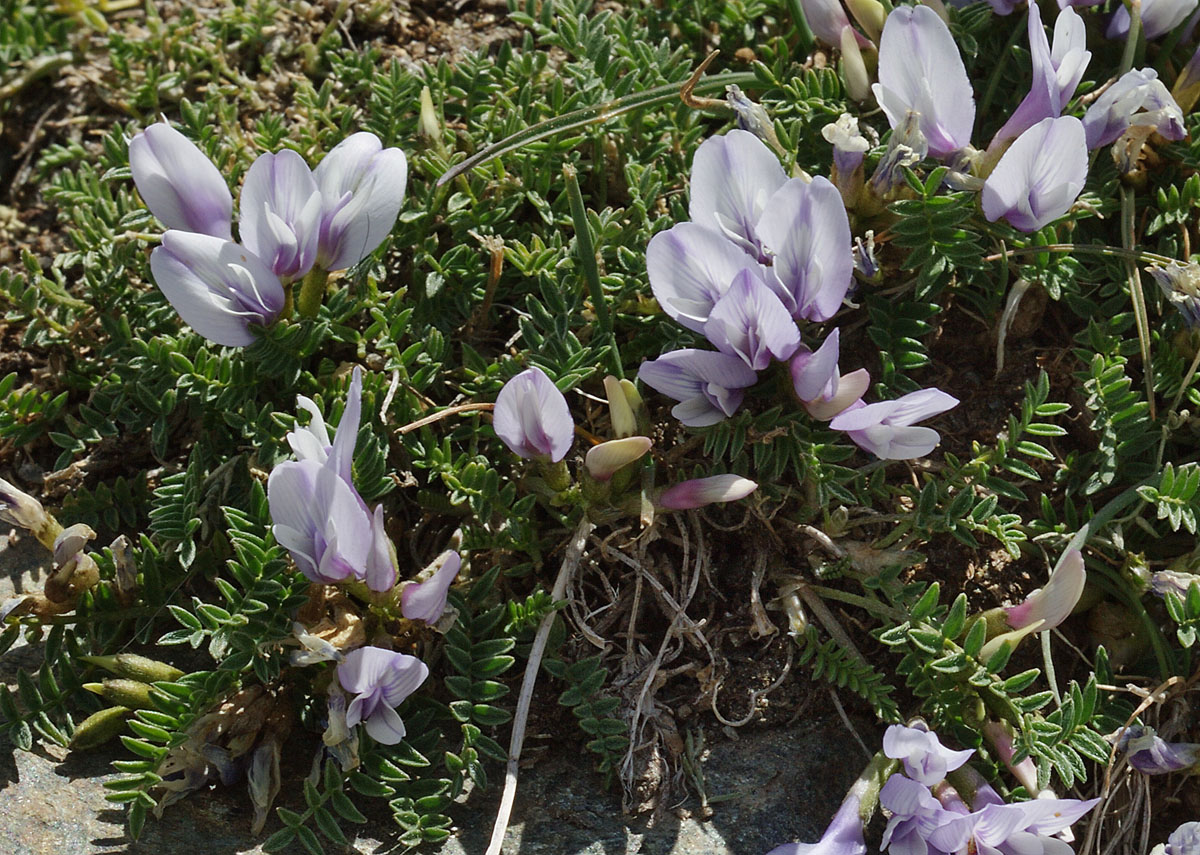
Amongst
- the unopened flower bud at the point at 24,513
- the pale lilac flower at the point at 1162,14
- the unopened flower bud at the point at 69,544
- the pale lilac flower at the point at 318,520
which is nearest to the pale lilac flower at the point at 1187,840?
the pale lilac flower at the point at 318,520

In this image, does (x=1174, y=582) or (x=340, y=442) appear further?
(x=1174, y=582)

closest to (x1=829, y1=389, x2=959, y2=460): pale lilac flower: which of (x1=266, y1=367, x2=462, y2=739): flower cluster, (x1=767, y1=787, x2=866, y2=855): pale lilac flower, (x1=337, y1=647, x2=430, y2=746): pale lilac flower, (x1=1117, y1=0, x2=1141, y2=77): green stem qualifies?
(x1=767, y1=787, x2=866, y2=855): pale lilac flower

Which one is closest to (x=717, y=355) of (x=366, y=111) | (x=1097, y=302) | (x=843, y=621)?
(x=843, y=621)

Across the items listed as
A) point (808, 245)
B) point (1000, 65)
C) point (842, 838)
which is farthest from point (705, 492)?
point (1000, 65)

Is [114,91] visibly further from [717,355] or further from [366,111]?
[717,355]

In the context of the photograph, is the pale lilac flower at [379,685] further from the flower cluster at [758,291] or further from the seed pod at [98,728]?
the flower cluster at [758,291]

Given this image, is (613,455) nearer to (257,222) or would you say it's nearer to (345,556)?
(345,556)
